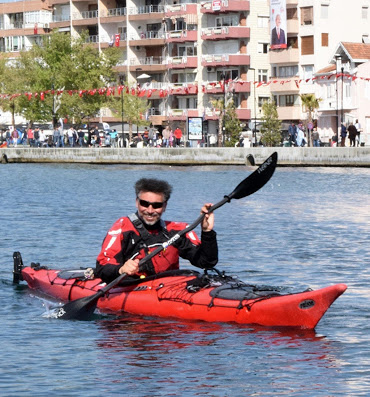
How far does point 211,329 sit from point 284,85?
87.5m

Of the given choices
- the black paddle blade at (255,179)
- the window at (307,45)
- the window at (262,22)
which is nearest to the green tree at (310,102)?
the window at (307,45)

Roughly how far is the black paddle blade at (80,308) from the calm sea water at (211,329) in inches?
4.7

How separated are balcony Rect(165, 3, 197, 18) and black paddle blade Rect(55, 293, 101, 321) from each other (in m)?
92.8

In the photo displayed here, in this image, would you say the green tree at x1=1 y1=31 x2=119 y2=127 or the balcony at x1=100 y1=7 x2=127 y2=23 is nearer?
the green tree at x1=1 y1=31 x2=119 y2=127

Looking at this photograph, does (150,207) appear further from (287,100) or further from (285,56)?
(285,56)

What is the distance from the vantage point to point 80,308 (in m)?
15.8

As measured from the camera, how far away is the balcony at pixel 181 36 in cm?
10719

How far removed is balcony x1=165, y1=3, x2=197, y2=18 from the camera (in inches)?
4223

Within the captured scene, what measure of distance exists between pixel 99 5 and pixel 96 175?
59.3m

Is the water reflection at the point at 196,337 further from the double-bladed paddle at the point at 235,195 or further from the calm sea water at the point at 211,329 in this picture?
the double-bladed paddle at the point at 235,195

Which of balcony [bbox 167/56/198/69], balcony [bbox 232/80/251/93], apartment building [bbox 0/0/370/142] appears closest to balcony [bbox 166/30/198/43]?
apartment building [bbox 0/0/370/142]

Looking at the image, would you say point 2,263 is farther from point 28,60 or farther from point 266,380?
point 28,60

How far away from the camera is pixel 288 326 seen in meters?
14.5

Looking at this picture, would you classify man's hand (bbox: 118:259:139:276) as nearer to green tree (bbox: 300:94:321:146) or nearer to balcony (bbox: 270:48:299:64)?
green tree (bbox: 300:94:321:146)
